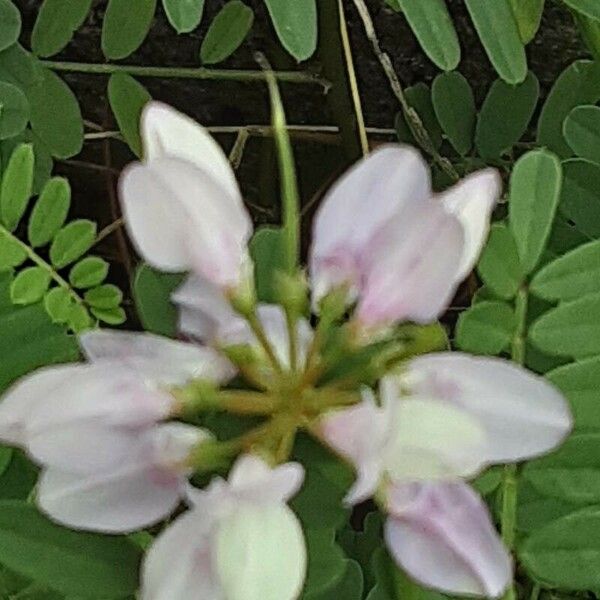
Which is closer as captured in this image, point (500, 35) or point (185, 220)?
point (185, 220)

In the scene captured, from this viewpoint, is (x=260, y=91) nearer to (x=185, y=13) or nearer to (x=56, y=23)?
(x=56, y=23)

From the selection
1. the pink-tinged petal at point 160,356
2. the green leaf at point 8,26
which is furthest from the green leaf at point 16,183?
the pink-tinged petal at point 160,356

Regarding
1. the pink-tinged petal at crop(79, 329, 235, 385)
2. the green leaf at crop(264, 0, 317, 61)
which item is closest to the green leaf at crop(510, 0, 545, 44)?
the green leaf at crop(264, 0, 317, 61)

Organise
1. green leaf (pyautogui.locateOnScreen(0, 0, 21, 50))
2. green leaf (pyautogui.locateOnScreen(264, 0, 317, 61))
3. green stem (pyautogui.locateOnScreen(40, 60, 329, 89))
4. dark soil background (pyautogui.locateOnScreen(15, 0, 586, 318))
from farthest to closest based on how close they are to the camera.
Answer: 1. dark soil background (pyautogui.locateOnScreen(15, 0, 586, 318))
2. green stem (pyautogui.locateOnScreen(40, 60, 329, 89))
3. green leaf (pyautogui.locateOnScreen(0, 0, 21, 50))
4. green leaf (pyautogui.locateOnScreen(264, 0, 317, 61))

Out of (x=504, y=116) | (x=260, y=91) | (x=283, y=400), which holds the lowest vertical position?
(x=260, y=91)

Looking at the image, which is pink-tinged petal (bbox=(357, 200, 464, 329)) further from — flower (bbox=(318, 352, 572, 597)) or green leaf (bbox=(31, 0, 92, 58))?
green leaf (bbox=(31, 0, 92, 58))

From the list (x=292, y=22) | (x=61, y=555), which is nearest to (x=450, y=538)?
(x=61, y=555)

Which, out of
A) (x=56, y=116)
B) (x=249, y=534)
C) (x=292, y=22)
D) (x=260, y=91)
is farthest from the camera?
(x=260, y=91)
